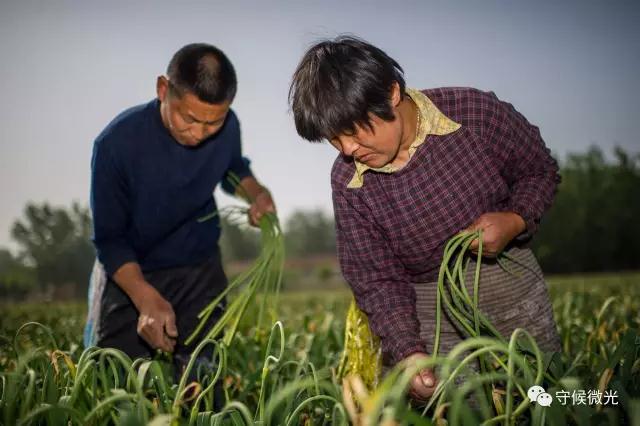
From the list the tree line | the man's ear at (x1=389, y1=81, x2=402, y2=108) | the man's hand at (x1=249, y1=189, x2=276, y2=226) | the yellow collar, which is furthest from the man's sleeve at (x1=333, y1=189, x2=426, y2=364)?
the tree line

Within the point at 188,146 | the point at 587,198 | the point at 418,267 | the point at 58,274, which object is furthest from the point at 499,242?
the point at 587,198

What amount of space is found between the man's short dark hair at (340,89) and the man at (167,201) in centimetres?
68

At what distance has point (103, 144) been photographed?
2209mm

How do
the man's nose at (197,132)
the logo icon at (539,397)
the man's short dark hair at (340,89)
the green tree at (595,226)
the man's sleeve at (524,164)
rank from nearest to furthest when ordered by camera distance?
the logo icon at (539,397) < the man's short dark hair at (340,89) < the man's sleeve at (524,164) < the man's nose at (197,132) < the green tree at (595,226)

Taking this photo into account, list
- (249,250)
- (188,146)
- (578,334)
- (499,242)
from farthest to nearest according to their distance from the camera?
(249,250) < (578,334) < (188,146) < (499,242)

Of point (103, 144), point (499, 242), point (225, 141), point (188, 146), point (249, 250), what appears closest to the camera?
point (499, 242)

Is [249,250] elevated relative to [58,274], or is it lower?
lower

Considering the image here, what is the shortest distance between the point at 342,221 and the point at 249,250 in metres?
45.6

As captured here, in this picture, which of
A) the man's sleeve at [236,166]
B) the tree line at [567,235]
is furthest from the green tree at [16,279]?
the man's sleeve at [236,166]

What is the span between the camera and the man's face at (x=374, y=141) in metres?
1.49

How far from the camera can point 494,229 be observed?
Answer: 161cm

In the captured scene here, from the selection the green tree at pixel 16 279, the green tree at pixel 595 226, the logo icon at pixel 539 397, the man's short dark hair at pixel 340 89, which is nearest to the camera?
the logo icon at pixel 539 397

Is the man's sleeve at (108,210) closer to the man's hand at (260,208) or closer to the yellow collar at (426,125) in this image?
the man's hand at (260,208)

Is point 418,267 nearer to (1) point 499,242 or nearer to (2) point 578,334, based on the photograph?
(1) point 499,242
